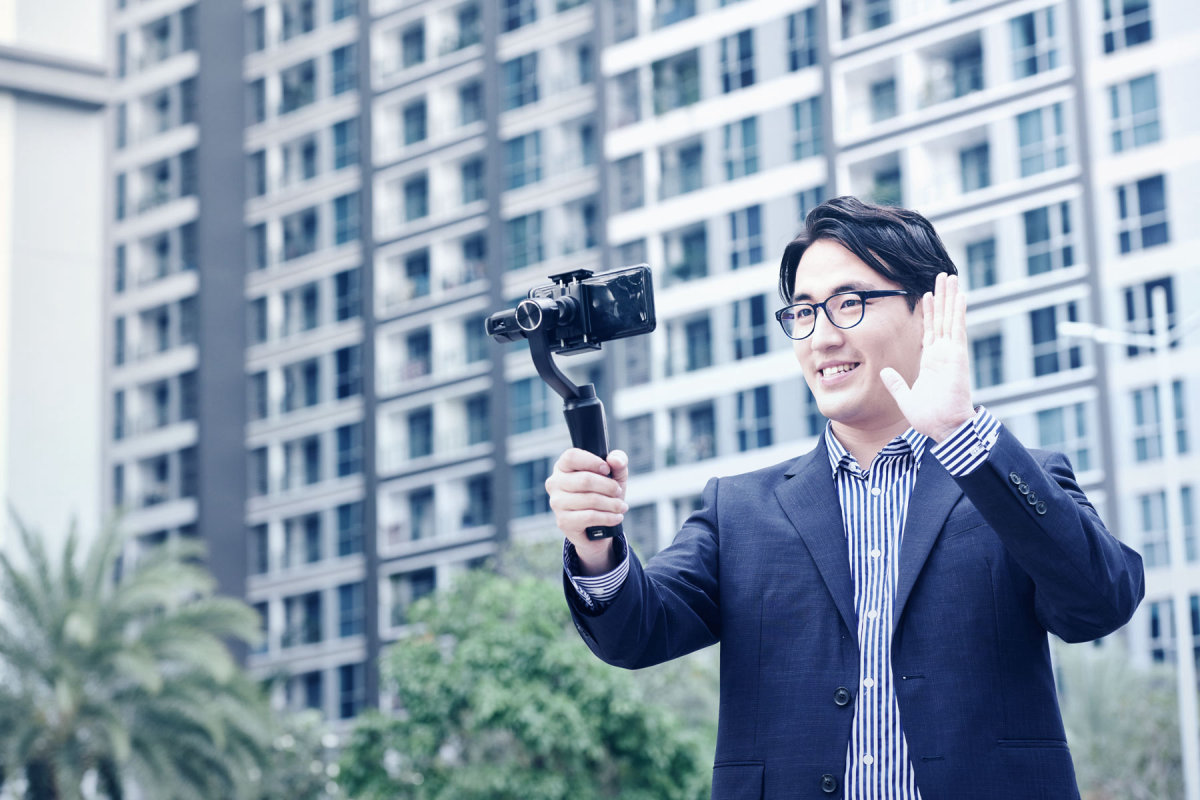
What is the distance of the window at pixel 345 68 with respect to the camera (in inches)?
2140

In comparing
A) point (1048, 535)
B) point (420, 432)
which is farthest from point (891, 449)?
point (420, 432)

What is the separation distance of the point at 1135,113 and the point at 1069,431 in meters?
6.98

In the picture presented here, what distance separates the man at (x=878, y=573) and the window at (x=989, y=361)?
1368 inches

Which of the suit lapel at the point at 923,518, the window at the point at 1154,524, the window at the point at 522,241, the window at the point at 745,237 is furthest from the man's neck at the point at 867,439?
the window at the point at 522,241

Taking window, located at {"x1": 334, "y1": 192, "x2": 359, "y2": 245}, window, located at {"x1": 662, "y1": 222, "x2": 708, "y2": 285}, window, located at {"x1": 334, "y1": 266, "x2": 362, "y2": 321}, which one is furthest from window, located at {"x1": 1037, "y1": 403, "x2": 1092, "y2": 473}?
window, located at {"x1": 334, "y1": 192, "x2": 359, "y2": 245}

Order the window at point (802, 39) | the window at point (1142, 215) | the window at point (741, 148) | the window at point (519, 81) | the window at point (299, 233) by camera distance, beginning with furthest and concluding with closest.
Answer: the window at point (299, 233) < the window at point (519, 81) < the window at point (741, 148) < the window at point (802, 39) < the window at point (1142, 215)

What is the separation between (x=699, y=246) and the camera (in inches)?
1757

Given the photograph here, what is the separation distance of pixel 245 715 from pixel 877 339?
22.5 meters

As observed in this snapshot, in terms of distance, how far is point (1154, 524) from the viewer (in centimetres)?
3525

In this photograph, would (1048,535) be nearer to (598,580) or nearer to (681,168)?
(598,580)

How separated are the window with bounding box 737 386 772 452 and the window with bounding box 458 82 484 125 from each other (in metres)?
14.2

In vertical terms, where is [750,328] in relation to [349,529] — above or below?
above

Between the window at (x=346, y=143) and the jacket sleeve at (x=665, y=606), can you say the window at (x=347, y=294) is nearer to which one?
the window at (x=346, y=143)

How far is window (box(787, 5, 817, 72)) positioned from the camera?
42781 millimetres
